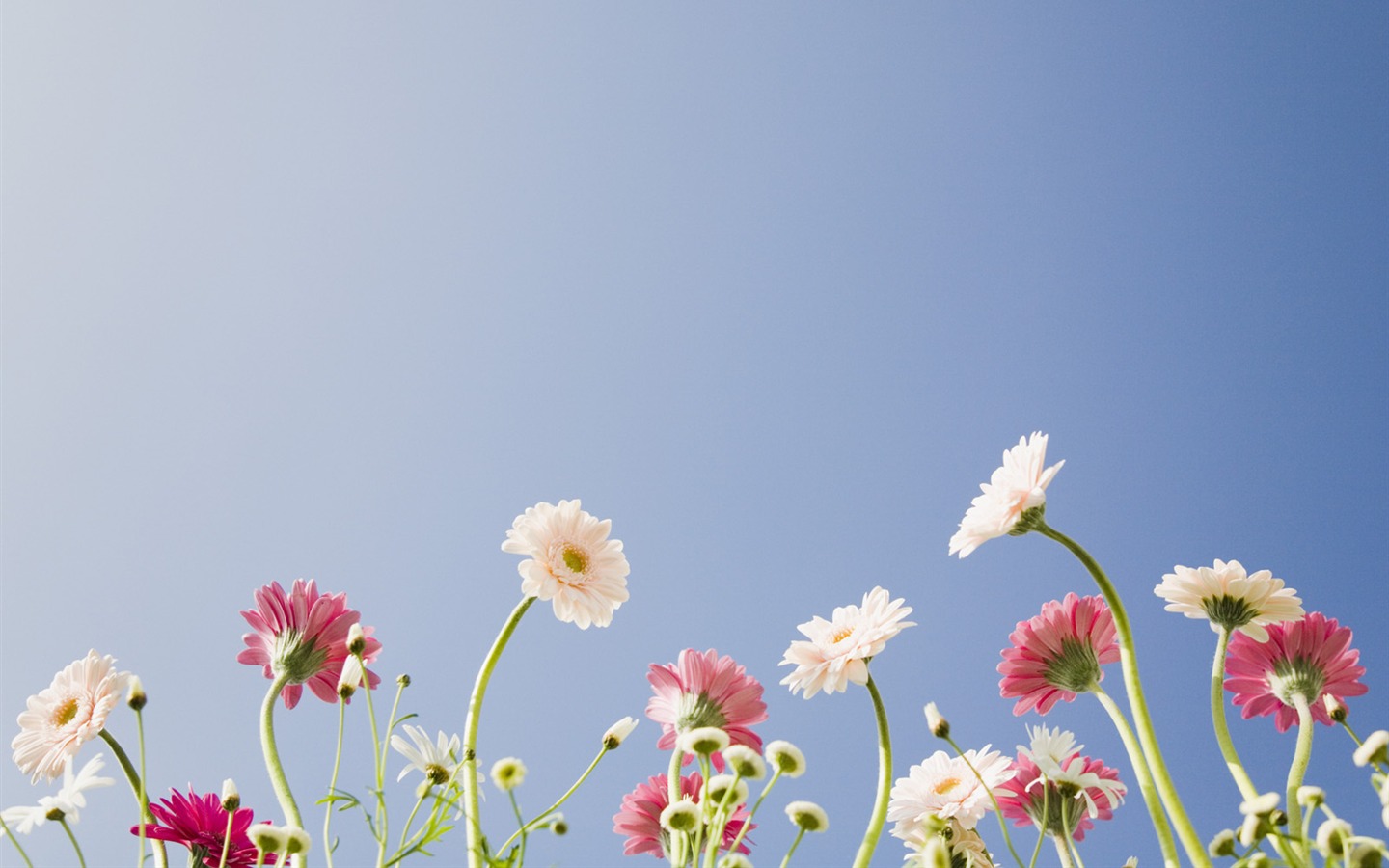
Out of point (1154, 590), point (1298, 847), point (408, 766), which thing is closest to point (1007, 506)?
point (1154, 590)

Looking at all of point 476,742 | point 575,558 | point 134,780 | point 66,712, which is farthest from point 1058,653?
point 66,712

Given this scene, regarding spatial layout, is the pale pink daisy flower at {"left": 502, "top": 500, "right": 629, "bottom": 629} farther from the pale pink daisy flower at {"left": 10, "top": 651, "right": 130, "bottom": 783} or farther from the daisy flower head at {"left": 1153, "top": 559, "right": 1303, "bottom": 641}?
the daisy flower head at {"left": 1153, "top": 559, "right": 1303, "bottom": 641}

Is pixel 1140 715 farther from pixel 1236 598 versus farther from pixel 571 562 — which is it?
pixel 571 562

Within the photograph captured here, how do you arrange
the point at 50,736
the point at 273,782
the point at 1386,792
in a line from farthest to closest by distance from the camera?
1. the point at 50,736
2. the point at 273,782
3. the point at 1386,792

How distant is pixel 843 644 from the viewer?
1.08m

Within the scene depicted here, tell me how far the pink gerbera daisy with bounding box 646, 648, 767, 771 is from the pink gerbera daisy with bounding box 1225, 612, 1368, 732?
0.61 m

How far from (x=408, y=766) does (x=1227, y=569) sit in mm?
965

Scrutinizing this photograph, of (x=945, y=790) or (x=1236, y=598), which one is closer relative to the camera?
(x=1236, y=598)

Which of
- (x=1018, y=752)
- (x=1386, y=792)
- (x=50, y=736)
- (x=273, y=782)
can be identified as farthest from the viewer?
(x=1018, y=752)

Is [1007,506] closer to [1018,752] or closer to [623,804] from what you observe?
[1018,752]

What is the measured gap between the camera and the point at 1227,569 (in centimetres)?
108

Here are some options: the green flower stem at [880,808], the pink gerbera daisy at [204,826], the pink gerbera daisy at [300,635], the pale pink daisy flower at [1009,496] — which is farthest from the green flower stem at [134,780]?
the pale pink daisy flower at [1009,496]

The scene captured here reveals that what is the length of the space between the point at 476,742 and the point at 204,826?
34cm

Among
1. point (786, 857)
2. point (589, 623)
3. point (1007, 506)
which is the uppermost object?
point (1007, 506)
